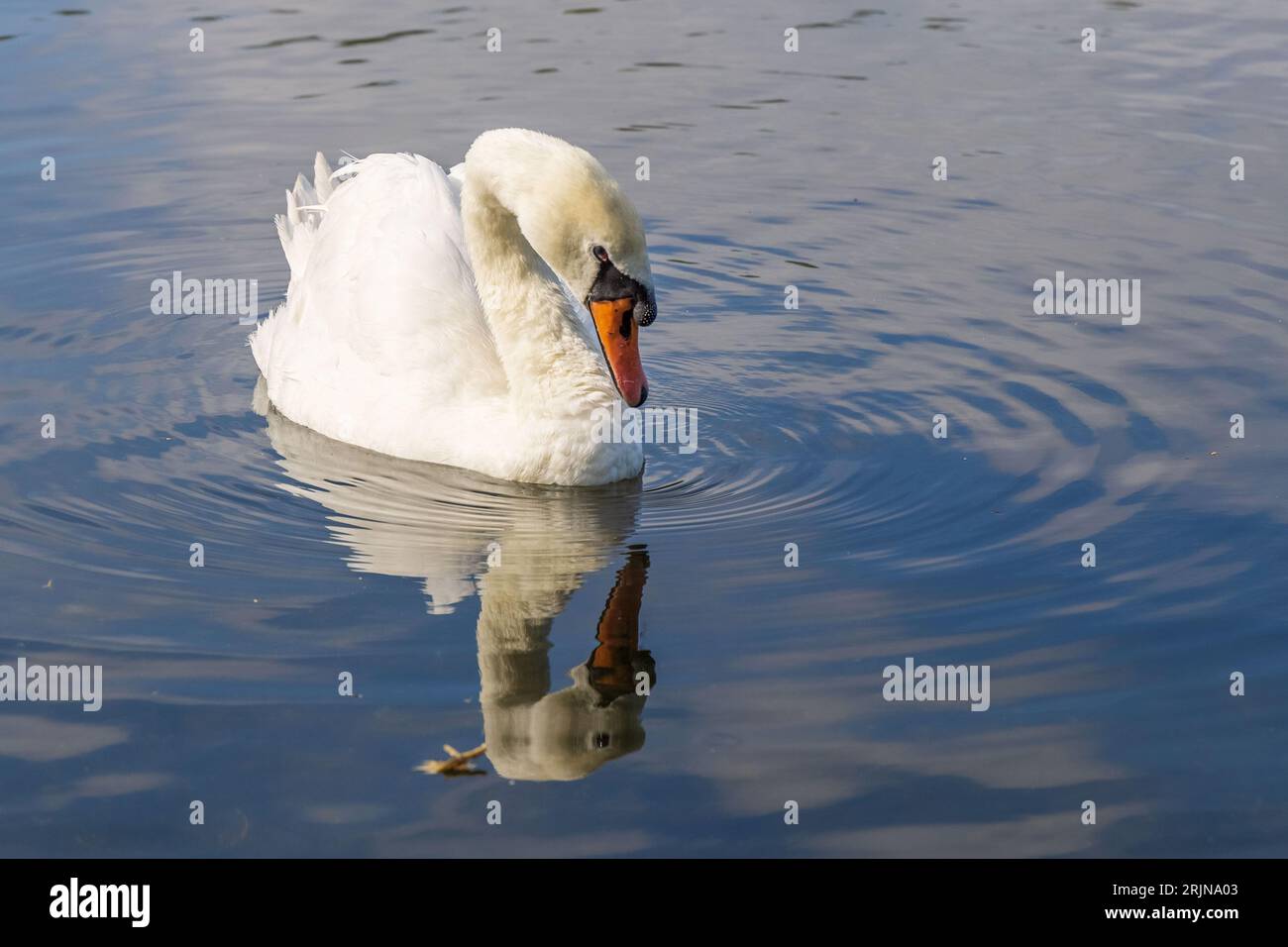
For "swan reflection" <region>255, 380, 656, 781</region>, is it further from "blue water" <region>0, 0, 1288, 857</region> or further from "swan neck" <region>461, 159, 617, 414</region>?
"swan neck" <region>461, 159, 617, 414</region>

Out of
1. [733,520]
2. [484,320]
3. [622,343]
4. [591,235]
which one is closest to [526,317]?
[484,320]

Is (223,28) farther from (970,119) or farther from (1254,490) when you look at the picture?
(1254,490)

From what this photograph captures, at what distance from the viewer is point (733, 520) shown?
27.2 ft

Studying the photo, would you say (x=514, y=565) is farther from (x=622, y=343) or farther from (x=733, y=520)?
(x=622, y=343)

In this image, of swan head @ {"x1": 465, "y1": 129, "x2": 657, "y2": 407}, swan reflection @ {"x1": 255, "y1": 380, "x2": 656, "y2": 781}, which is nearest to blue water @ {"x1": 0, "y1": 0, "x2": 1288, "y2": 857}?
swan reflection @ {"x1": 255, "y1": 380, "x2": 656, "y2": 781}

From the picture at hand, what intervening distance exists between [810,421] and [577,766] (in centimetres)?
391

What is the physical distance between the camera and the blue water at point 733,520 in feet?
19.9

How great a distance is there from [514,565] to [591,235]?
63.4 inches

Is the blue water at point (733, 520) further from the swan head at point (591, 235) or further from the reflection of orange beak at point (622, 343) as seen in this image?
the swan head at point (591, 235)

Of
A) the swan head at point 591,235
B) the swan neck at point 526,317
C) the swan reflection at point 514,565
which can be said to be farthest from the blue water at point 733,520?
the swan head at point 591,235

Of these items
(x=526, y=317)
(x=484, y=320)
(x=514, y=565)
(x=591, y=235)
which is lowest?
(x=514, y=565)

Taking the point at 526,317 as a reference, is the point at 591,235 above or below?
above

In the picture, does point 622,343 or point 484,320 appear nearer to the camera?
point 622,343

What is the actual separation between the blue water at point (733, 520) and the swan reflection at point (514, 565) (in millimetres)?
24
